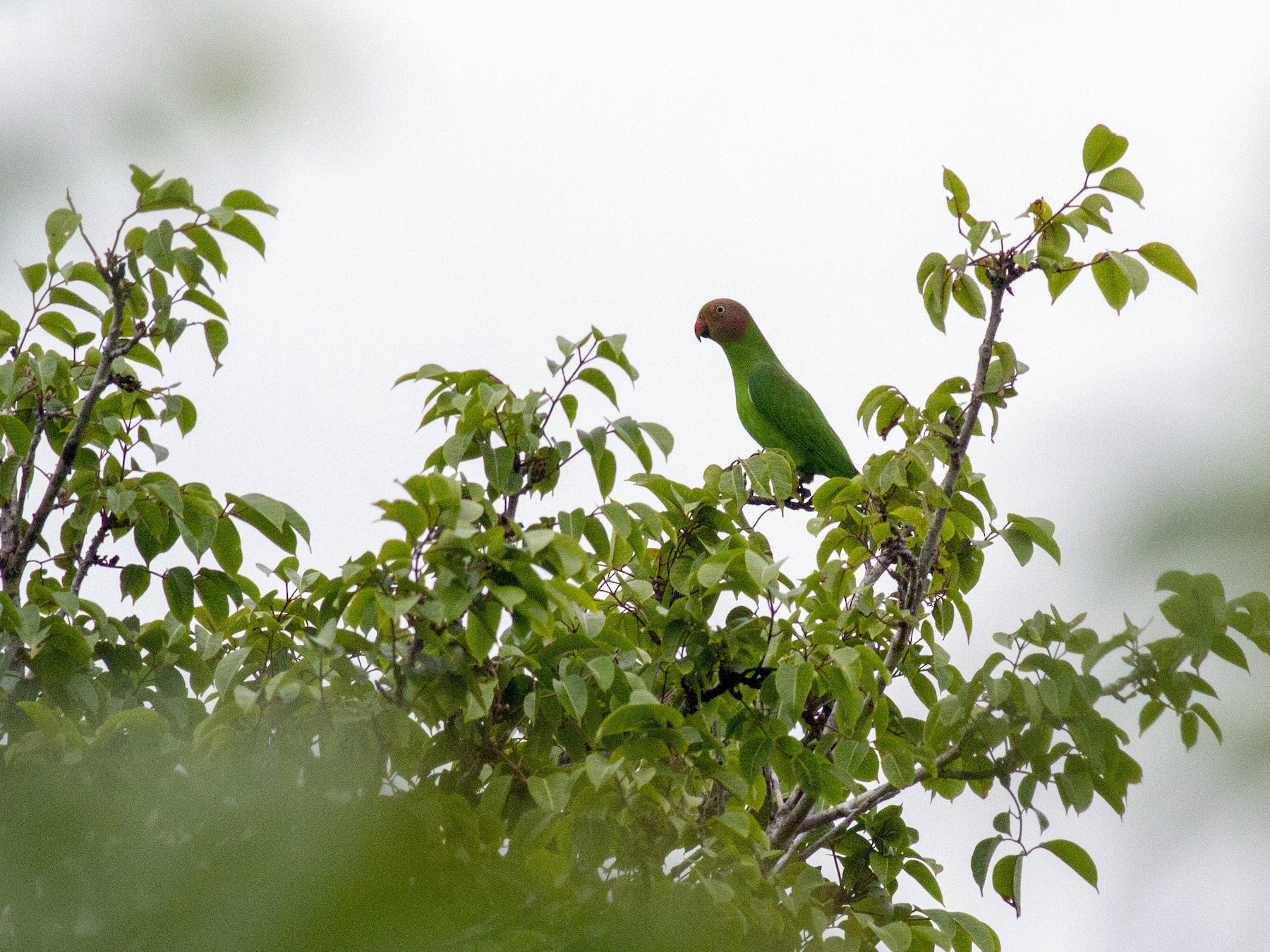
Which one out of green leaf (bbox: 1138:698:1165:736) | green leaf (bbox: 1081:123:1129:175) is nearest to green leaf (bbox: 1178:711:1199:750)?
green leaf (bbox: 1138:698:1165:736)

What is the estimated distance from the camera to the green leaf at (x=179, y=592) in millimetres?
1826

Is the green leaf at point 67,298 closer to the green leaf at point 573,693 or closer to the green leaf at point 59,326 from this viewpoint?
the green leaf at point 59,326

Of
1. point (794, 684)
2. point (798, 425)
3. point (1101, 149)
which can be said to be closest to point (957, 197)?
point (1101, 149)

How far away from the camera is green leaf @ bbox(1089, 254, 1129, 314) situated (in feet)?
5.97

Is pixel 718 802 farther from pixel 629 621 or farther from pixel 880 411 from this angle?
pixel 880 411

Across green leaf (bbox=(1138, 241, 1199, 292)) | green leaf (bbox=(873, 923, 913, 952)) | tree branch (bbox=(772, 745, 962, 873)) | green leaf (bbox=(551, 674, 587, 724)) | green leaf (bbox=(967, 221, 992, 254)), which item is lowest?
green leaf (bbox=(873, 923, 913, 952))

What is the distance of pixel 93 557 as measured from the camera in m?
1.90

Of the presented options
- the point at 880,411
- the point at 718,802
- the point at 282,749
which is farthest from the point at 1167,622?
the point at 880,411

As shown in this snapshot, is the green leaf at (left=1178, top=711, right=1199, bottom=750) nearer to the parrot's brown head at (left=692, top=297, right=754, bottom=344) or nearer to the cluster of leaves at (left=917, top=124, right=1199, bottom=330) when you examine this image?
the cluster of leaves at (left=917, top=124, right=1199, bottom=330)

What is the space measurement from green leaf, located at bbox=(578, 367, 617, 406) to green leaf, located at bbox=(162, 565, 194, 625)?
2.38 ft

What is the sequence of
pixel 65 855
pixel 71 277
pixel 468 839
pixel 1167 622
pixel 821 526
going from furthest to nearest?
pixel 821 526, pixel 71 277, pixel 468 839, pixel 65 855, pixel 1167 622

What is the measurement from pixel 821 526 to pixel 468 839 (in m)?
1.21

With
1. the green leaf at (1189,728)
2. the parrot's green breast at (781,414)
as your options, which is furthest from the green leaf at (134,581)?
the parrot's green breast at (781,414)

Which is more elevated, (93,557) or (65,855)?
(93,557)
